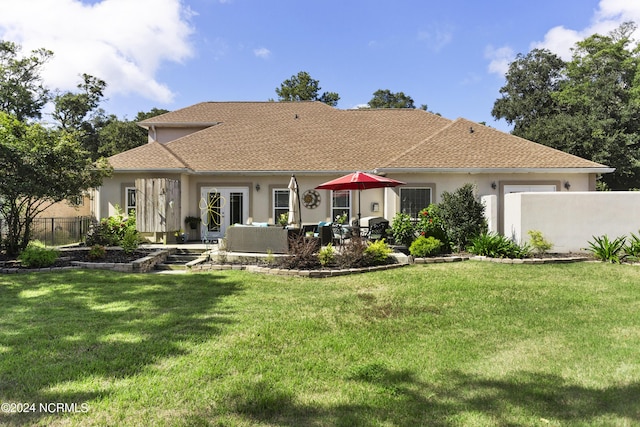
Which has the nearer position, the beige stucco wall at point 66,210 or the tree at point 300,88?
the beige stucco wall at point 66,210

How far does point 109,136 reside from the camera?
105 feet

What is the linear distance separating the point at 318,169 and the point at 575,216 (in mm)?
9180

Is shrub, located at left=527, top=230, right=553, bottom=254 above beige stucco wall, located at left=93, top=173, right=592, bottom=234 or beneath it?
beneath

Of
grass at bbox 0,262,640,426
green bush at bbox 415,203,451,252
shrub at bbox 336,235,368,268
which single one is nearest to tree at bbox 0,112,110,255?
grass at bbox 0,262,640,426

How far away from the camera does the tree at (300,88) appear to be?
128 ft

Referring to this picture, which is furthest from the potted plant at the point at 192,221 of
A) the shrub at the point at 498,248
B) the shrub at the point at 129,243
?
the shrub at the point at 498,248

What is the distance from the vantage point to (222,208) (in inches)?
615

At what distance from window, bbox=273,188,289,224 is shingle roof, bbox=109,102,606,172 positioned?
104 cm

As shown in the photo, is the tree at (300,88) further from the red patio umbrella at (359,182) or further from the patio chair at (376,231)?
the patio chair at (376,231)

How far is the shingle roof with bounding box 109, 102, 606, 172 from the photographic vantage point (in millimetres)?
14388

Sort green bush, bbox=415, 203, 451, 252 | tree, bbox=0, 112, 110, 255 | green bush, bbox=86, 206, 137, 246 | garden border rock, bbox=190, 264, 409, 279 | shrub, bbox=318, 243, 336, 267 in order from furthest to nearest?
1. green bush, bbox=86, 206, 137, 246
2. green bush, bbox=415, 203, 451, 252
3. tree, bbox=0, 112, 110, 255
4. shrub, bbox=318, 243, 336, 267
5. garden border rock, bbox=190, 264, 409, 279

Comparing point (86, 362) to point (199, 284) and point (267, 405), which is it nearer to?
point (267, 405)

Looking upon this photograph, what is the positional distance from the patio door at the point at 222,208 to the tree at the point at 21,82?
92.1ft

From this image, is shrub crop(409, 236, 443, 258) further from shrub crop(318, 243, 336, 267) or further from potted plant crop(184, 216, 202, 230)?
potted plant crop(184, 216, 202, 230)
